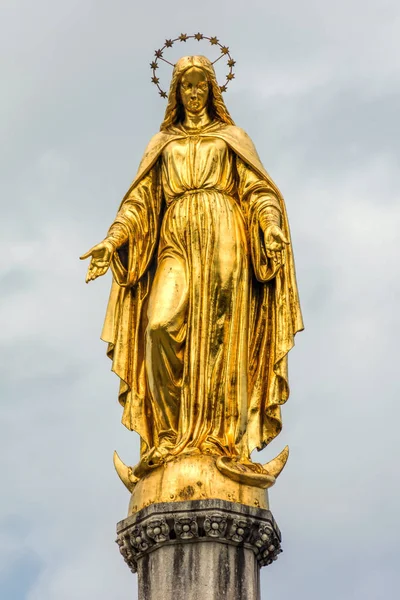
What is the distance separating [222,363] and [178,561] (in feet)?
7.51

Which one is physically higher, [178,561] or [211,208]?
[211,208]

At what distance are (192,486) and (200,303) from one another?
2.07 metres

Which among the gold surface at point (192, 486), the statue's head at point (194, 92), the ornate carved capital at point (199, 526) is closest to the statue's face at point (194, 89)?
the statue's head at point (194, 92)

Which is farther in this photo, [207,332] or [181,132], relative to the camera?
[181,132]

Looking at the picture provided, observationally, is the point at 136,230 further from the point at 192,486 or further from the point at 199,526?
the point at 199,526

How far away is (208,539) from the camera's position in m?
15.6

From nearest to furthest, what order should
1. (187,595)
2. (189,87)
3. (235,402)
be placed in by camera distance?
(187,595) → (235,402) → (189,87)

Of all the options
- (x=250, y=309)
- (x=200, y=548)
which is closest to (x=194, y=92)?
(x=250, y=309)

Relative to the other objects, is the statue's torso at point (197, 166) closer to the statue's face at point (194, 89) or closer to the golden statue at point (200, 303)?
the golden statue at point (200, 303)

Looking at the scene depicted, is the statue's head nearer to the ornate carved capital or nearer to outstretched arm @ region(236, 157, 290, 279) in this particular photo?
outstretched arm @ region(236, 157, 290, 279)

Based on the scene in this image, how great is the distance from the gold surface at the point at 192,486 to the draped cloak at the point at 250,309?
74cm

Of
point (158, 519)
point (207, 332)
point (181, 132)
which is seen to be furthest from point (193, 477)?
point (181, 132)

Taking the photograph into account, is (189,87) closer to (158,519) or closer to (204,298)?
(204,298)

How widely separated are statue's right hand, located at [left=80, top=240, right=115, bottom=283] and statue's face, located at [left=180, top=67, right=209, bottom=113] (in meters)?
2.30
